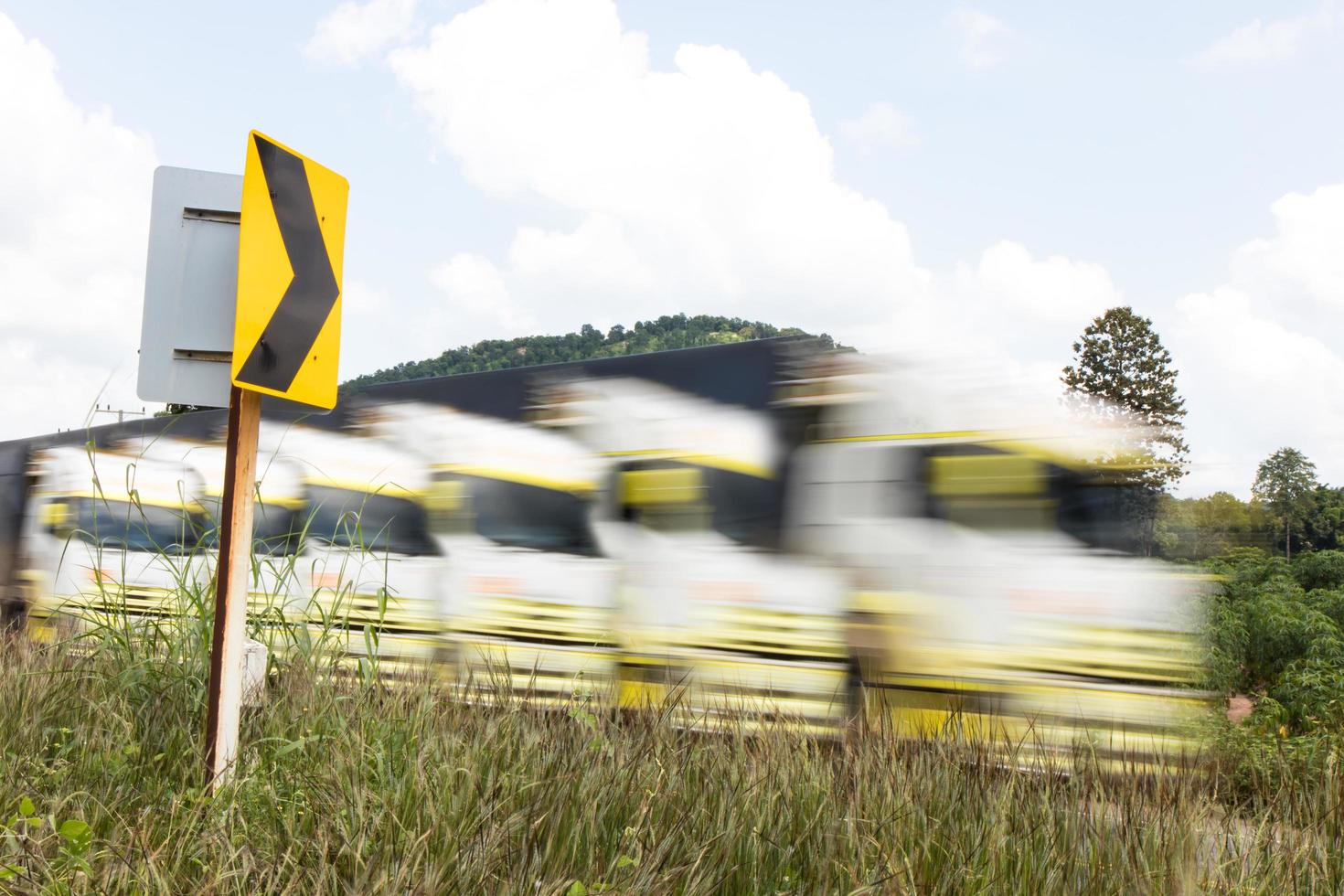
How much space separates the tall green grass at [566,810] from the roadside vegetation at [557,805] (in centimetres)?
1

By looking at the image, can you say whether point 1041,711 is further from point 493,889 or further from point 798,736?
point 493,889

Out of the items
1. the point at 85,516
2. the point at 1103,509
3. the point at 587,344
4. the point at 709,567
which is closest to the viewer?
the point at 1103,509

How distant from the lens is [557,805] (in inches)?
128

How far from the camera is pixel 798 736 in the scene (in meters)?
4.35

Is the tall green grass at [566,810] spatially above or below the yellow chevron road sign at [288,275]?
below

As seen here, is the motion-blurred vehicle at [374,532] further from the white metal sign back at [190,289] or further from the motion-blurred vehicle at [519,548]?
the white metal sign back at [190,289]

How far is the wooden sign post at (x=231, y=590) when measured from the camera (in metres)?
3.82

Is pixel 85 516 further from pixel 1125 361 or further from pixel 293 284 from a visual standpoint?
pixel 1125 361

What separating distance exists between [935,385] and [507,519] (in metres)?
3.22

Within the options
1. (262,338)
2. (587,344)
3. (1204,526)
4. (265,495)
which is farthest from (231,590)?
(587,344)

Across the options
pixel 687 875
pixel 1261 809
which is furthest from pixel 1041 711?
pixel 687 875

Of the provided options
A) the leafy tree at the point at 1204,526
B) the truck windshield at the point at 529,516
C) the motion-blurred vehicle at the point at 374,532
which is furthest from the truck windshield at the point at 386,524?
the leafy tree at the point at 1204,526

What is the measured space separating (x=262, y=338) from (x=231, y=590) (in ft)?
3.19

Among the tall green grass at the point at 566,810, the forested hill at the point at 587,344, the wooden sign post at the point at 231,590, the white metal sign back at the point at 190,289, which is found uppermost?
the forested hill at the point at 587,344
